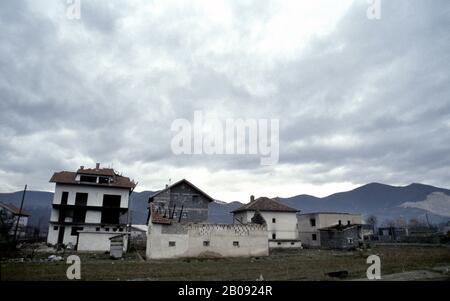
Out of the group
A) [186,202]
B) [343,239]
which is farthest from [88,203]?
[343,239]

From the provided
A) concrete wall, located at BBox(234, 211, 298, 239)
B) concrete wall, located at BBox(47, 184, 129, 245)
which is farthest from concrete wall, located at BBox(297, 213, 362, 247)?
concrete wall, located at BBox(47, 184, 129, 245)

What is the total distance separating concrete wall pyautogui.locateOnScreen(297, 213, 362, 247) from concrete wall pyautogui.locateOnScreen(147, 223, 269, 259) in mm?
23312

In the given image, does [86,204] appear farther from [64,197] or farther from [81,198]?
[64,197]

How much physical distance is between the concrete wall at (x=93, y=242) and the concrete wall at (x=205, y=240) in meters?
9.31

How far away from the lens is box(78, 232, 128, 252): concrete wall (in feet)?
117

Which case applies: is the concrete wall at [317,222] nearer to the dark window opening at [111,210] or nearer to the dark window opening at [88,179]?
the dark window opening at [111,210]

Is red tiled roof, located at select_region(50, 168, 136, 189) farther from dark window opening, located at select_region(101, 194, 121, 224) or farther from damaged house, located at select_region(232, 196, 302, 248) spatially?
damaged house, located at select_region(232, 196, 302, 248)

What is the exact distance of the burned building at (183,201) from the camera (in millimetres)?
42750

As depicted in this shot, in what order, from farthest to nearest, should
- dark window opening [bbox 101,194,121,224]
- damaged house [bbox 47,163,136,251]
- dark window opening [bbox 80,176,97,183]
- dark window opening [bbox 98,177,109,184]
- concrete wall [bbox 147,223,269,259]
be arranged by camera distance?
dark window opening [bbox 98,177,109,184], dark window opening [bbox 101,194,121,224], dark window opening [bbox 80,176,97,183], damaged house [bbox 47,163,136,251], concrete wall [bbox 147,223,269,259]
